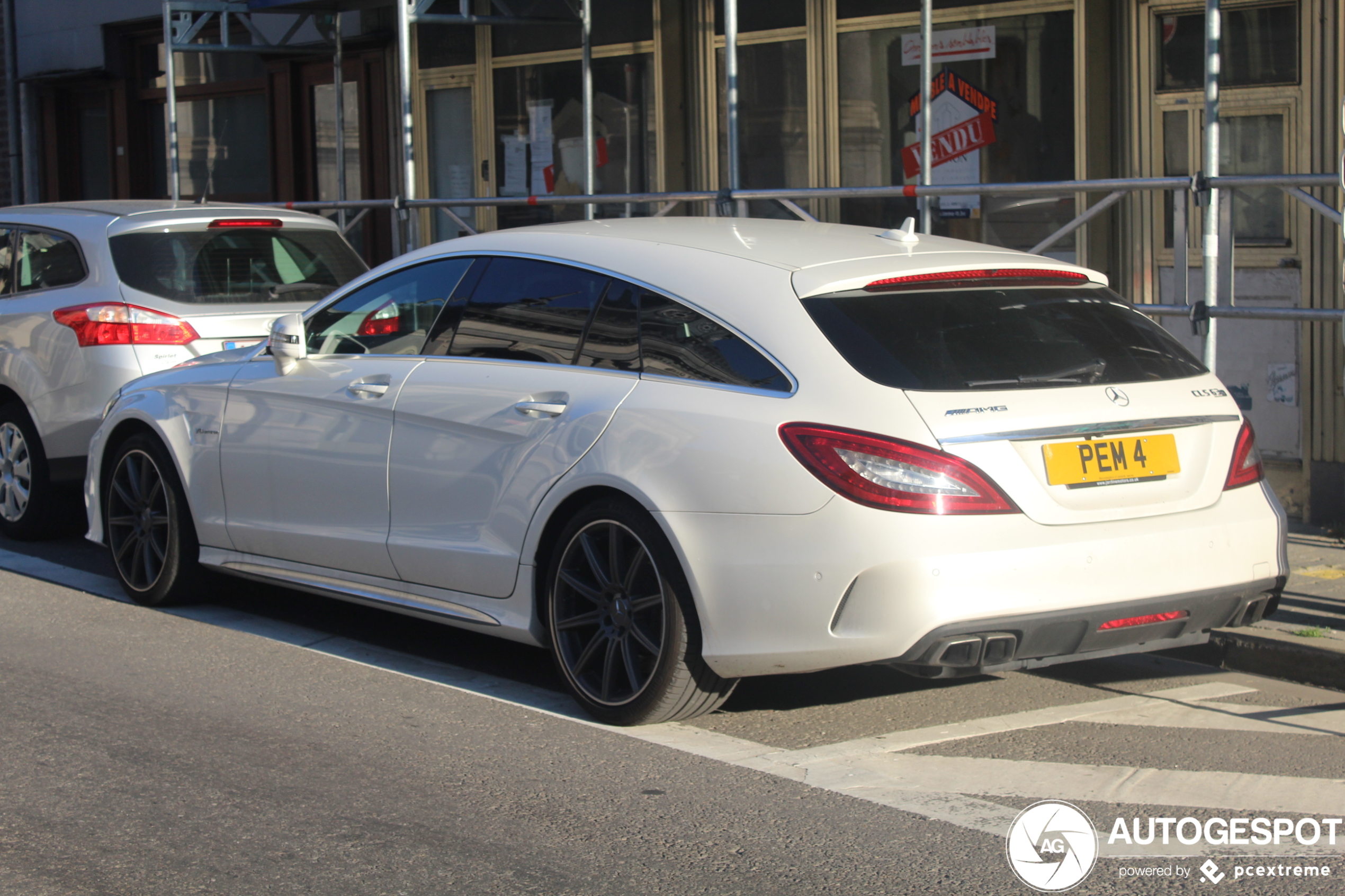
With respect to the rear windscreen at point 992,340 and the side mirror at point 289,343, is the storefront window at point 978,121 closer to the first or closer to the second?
the rear windscreen at point 992,340

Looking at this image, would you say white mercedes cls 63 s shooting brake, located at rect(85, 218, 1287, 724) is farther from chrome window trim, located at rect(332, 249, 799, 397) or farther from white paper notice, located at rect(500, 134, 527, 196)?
white paper notice, located at rect(500, 134, 527, 196)

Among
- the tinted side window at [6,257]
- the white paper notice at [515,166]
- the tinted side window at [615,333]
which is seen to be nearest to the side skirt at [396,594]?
the tinted side window at [615,333]

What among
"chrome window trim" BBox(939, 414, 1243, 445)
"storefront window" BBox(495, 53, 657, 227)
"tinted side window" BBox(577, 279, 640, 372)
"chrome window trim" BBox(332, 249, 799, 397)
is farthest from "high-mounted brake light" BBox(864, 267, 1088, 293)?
"storefront window" BBox(495, 53, 657, 227)

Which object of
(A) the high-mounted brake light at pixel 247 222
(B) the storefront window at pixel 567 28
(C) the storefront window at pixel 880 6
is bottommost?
(A) the high-mounted brake light at pixel 247 222

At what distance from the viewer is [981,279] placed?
16.8 ft

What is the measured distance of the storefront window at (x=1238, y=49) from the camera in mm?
8922

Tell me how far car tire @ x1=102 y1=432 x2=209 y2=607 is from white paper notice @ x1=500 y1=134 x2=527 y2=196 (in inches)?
278

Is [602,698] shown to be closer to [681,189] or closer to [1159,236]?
[1159,236]

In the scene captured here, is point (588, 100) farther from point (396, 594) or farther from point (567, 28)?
point (396, 594)

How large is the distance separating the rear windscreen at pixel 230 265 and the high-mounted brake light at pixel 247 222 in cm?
3

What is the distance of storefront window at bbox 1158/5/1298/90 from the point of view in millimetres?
8922

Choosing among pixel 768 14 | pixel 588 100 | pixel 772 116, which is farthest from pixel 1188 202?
pixel 588 100

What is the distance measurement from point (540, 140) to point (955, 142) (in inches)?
165

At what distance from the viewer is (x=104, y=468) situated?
7.29 metres
